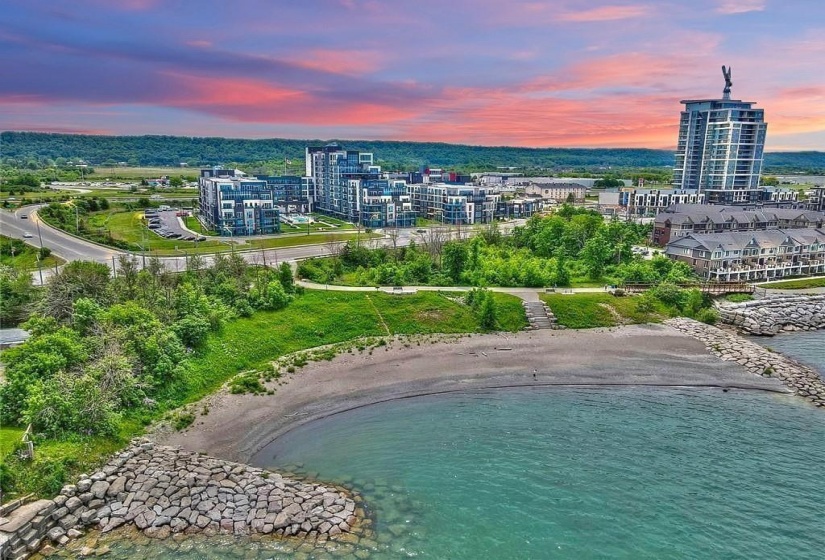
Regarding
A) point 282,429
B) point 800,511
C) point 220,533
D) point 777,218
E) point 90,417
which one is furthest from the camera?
point 777,218

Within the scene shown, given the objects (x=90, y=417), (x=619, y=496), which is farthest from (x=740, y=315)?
(x=90, y=417)

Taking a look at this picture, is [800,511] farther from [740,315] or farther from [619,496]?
[740,315]

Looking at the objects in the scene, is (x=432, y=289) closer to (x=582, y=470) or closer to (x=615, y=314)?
(x=615, y=314)

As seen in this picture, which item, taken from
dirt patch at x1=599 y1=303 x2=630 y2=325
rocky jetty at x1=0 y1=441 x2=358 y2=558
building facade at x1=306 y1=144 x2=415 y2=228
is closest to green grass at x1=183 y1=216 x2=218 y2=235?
building facade at x1=306 y1=144 x2=415 y2=228

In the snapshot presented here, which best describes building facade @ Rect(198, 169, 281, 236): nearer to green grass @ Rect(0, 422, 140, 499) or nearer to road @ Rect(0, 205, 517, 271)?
road @ Rect(0, 205, 517, 271)

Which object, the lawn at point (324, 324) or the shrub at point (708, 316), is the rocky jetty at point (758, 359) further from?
the lawn at point (324, 324)

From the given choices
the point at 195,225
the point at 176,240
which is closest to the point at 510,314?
the point at 176,240
